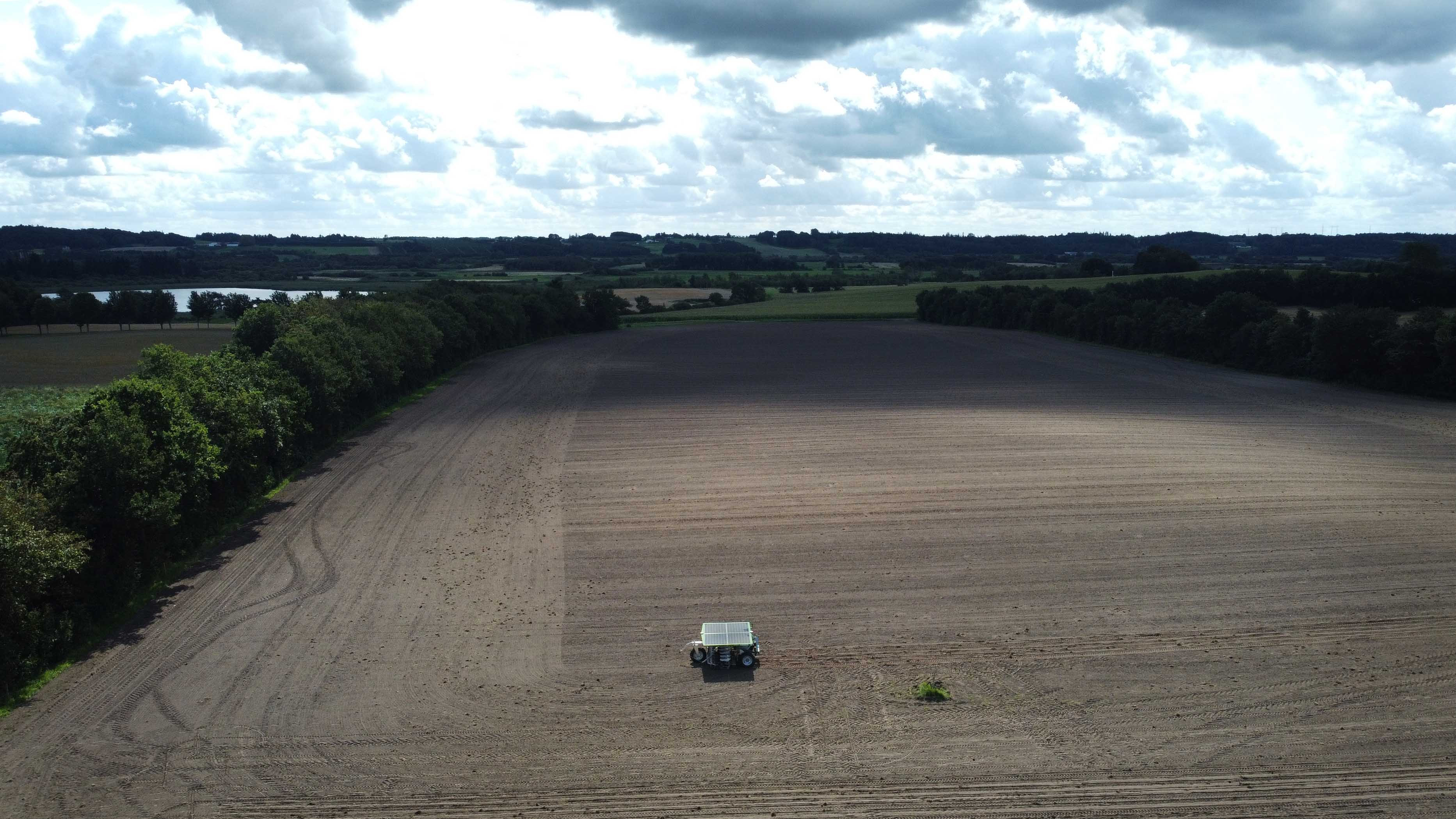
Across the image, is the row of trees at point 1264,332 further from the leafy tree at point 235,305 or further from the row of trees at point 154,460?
the leafy tree at point 235,305

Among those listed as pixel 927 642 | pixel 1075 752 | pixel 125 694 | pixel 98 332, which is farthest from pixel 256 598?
pixel 98 332

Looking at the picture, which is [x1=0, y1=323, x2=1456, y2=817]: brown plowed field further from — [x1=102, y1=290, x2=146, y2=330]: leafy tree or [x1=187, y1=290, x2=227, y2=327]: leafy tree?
[x1=187, y1=290, x2=227, y2=327]: leafy tree

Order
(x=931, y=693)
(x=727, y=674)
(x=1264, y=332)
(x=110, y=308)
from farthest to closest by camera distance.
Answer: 1. (x=110, y=308)
2. (x=1264, y=332)
3. (x=727, y=674)
4. (x=931, y=693)

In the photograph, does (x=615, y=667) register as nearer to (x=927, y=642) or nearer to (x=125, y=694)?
(x=927, y=642)

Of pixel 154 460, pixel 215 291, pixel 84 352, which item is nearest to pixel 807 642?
pixel 154 460

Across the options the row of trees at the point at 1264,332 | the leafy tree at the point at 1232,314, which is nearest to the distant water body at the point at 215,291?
the row of trees at the point at 1264,332

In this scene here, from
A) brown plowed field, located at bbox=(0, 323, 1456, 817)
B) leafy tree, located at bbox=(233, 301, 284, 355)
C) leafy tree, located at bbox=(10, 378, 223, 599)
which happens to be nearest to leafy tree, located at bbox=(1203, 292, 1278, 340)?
brown plowed field, located at bbox=(0, 323, 1456, 817)

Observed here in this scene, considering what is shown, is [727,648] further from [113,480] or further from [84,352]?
[84,352]
